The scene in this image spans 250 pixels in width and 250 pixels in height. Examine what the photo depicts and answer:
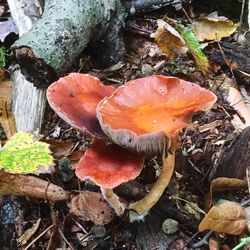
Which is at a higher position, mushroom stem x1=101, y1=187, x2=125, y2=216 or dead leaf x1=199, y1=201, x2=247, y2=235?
mushroom stem x1=101, y1=187, x2=125, y2=216

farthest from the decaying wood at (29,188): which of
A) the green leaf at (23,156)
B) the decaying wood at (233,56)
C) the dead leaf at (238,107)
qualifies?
the decaying wood at (233,56)

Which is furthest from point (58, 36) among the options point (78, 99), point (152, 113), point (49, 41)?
point (152, 113)

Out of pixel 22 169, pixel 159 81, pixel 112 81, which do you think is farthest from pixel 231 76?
pixel 22 169

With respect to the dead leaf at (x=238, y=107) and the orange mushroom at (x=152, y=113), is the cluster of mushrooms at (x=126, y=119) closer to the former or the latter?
the orange mushroom at (x=152, y=113)

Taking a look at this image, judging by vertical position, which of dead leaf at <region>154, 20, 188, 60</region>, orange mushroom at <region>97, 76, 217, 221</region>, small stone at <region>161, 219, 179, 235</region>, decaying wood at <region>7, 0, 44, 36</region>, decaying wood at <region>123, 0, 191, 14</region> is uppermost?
orange mushroom at <region>97, 76, 217, 221</region>

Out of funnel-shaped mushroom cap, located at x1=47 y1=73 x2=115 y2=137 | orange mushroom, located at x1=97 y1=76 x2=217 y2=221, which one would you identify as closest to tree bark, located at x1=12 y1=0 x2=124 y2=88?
funnel-shaped mushroom cap, located at x1=47 y1=73 x2=115 y2=137

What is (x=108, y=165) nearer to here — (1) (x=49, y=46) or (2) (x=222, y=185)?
(2) (x=222, y=185)

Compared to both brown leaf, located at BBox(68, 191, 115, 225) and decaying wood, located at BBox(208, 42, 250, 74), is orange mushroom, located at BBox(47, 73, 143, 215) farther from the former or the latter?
decaying wood, located at BBox(208, 42, 250, 74)
